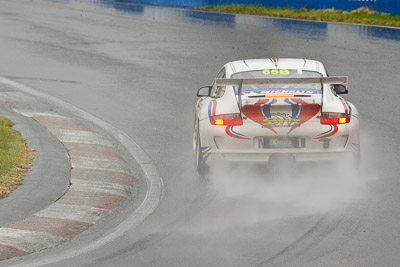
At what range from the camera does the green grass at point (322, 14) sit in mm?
28672

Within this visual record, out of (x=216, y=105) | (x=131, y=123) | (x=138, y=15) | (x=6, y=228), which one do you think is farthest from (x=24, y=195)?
(x=138, y=15)

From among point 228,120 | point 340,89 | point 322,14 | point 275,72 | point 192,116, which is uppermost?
point 275,72

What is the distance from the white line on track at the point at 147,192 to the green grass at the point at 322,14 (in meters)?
14.1

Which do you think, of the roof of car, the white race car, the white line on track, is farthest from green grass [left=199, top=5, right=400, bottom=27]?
the white race car

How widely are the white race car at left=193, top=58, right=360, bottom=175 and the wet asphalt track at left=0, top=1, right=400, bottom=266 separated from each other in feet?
1.16

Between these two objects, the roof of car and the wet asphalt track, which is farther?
the roof of car

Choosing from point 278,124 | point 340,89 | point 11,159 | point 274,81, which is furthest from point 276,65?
point 11,159

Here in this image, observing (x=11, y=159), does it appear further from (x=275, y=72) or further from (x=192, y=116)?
(x=192, y=116)

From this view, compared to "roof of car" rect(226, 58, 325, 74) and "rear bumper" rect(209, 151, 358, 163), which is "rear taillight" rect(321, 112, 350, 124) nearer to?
"rear bumper" rect(209, 151, 358, 163)

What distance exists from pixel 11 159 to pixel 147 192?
74.1 inches

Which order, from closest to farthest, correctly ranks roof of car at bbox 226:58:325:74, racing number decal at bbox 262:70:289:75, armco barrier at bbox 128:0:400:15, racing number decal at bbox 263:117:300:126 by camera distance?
racing number decal at bbox 263:117:300:126 → racing number decal at bbox 262:70:289:75 → roof of car at bbox 226:58:325:74 → armco barrier at bbox 128:0:400:15

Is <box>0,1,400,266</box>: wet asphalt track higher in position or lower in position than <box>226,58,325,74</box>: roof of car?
lower

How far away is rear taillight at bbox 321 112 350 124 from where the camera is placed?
1073cm

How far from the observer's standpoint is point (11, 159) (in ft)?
38.0
